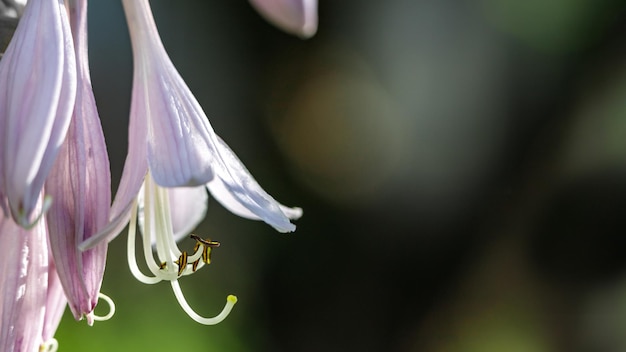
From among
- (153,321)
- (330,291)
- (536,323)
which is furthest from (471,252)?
(153,321)

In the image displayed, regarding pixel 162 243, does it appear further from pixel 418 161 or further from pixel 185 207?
pixel 418 161

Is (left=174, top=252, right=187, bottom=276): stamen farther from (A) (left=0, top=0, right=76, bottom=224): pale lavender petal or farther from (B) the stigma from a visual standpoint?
(A) (left=0, top=0, right=76, bottom=224): pale lavender petal

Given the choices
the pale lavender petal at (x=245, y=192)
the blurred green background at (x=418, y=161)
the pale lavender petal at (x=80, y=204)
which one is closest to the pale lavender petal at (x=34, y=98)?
the pale lavender petal at (x=80, y=204)

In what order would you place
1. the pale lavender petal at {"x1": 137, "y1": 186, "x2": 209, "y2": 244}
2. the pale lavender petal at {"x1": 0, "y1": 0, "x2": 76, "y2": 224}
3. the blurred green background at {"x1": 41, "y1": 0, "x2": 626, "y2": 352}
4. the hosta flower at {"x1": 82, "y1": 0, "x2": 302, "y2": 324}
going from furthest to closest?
the blurred green background at {"x1": 41, "y1": 0, "x2": 626, "y2": 352} < the pale lavender petal at {"x1": 137, "y1": 186, "x2": 209, "y2": 244} < the hosta flower at {"x1": 82, "y1": 0, "x2": 302, "y2": 324} < the pale lavender petal at {"x1": 0, "y1": 0, "x2": 76, "y2": 224}

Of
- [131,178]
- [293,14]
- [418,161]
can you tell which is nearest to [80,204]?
[131,178]

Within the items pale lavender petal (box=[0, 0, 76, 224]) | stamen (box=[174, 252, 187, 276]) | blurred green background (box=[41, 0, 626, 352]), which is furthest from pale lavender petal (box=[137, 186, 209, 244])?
blurred green background (box=[41, 0, 626, 352])

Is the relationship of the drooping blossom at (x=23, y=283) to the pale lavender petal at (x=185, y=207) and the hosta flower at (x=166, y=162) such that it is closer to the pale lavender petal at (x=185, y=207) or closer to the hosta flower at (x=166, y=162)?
the hosta flower at (x=166, y=162)
